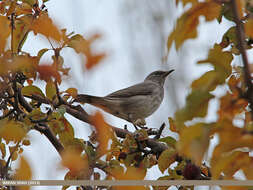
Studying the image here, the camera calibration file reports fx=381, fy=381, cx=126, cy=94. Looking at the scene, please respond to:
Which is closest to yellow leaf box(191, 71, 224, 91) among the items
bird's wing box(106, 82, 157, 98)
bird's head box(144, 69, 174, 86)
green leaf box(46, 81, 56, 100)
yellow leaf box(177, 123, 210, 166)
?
yellow leaf box(177, 123, 210, 166)

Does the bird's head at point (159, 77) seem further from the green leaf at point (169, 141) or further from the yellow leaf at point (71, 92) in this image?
the yellow leaf at point (71, 92)

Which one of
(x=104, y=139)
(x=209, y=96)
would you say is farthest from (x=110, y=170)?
(x=209, y=96)

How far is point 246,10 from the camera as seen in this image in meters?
3.00

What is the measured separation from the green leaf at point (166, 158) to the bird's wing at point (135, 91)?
4.60 m

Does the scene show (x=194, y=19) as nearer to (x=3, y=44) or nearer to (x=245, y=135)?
(x=245, y=135)

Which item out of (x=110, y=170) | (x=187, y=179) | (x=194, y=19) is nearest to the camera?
(x=194, y=19)

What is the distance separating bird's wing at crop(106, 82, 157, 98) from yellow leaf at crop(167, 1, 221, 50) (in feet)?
19.2

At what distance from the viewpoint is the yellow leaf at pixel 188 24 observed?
1670 mm

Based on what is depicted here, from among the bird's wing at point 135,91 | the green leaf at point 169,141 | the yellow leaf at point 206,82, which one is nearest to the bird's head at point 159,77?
the bird's wing at point 135,91

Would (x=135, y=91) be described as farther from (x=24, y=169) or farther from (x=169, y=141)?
(x=24, y=169)

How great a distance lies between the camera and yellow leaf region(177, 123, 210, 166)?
1.47 meters

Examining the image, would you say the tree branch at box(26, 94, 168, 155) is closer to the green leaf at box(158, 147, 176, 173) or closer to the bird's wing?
the green leaf at box(158, 147, 176, 173)

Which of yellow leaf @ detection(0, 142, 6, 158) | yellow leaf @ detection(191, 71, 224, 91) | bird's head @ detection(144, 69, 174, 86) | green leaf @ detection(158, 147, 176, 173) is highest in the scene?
bird's head @ detection(144, 69, 174, 86)

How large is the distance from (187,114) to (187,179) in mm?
1394
